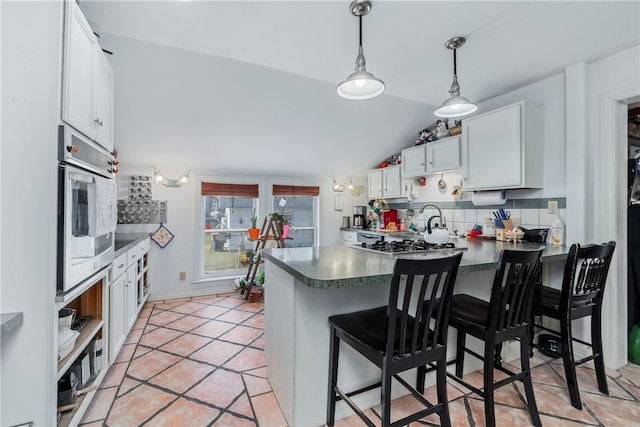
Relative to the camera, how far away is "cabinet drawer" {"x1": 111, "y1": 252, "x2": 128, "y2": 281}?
2.11 m

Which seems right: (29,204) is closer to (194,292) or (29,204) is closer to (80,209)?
(80,209)

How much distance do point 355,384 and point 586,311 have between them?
1625 mm

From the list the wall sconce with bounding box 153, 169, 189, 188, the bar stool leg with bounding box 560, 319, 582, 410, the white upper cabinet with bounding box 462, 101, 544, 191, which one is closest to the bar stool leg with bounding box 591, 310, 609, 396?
the bar stool leg with bounding box 560, 319, 582, 410

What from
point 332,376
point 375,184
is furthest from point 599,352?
point 375,184

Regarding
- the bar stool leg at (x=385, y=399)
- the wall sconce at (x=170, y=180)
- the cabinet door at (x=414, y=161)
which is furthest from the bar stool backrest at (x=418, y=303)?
the wall sconce at (x=170, y=180)

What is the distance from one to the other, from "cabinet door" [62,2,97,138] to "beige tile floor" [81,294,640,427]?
1679 mm

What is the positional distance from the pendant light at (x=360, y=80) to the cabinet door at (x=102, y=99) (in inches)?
56.2

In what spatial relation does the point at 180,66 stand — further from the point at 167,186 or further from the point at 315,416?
the point at 315,416

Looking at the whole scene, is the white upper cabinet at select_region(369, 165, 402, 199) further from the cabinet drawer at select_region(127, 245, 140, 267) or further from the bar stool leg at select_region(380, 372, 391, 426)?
the cabinet drawer at select_region(127, 245, 140, 267)

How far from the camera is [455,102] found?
2027mm

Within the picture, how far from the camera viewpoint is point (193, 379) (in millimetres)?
2100

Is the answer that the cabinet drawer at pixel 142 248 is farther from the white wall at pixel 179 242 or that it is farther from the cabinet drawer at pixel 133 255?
the white wall at pixel 179 242

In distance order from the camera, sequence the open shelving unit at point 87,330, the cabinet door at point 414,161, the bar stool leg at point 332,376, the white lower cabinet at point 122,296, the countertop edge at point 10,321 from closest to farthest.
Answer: the countertop edge at point 10,321 → the open shelving unit at point 87,330 → the bar stool leg at point 332,376 → the white lower cabinet at point 122,296 → the cabinet door at point 414,161

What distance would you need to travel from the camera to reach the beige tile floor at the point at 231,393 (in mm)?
1698
